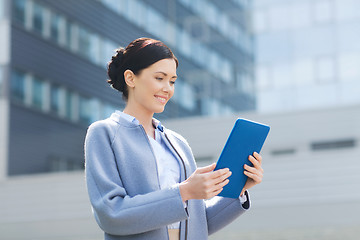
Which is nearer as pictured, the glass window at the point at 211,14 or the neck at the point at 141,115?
the neck at the point at 141,115

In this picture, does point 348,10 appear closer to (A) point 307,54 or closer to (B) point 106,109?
(A) point 307,54

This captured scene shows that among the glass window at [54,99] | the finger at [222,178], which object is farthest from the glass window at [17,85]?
the finger at [222,178]

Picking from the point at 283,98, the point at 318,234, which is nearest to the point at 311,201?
the point at 318,234

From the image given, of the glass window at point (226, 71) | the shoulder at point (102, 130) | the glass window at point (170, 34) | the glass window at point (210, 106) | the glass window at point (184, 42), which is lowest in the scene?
the shoulder at point (102, 130)

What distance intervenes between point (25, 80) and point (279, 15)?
6.52 m

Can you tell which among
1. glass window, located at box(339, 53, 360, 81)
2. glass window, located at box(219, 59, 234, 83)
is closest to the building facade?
glass window, located at box(339, 53, 360, 81)

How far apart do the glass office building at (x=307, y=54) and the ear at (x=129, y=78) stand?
14.0 metres

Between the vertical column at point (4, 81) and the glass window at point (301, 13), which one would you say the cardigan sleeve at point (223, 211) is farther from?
the glass window at point (301, 13)

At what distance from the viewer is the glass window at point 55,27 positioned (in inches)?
687

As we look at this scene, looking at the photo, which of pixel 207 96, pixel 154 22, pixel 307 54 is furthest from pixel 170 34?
pixel 307 54

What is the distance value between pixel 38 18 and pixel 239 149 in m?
15.4

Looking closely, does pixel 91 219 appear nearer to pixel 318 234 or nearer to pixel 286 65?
pixel 318 234

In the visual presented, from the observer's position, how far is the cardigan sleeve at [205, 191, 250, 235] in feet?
7.88

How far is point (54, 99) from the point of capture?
17.4 meters
